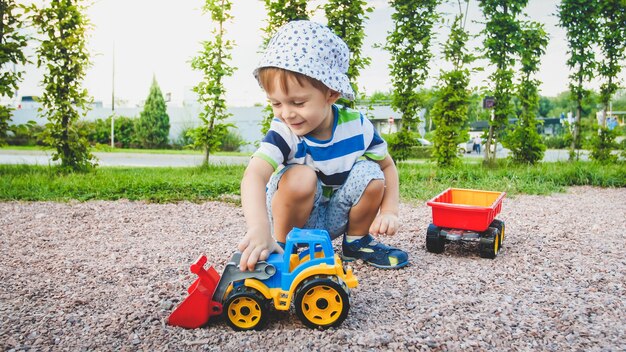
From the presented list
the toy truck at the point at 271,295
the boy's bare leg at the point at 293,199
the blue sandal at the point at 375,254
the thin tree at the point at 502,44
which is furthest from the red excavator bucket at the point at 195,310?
the thin tree at the point at 502,44

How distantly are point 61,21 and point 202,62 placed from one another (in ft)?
6.47

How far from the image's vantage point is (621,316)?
2074 mm

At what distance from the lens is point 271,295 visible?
6.31 feet

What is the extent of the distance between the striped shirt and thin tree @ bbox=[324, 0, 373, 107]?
4.37 m

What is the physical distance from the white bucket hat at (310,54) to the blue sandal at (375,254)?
0.92 metres

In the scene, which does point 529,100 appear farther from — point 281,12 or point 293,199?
point 293,199

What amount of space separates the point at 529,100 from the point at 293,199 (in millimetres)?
6949

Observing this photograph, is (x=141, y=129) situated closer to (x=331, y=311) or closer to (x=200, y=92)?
(x=200, y=92)

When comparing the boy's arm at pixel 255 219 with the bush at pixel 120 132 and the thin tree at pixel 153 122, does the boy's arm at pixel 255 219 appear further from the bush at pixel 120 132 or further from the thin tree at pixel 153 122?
the bush at pixel 120 132

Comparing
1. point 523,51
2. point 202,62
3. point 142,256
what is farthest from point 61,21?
point 523,51

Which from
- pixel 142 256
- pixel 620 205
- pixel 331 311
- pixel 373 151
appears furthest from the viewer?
pixel 620 205

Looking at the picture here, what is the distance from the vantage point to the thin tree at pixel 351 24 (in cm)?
698

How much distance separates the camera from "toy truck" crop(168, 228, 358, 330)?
6.19 ft

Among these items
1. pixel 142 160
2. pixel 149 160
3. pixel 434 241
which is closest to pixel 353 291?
pixel 434 241
